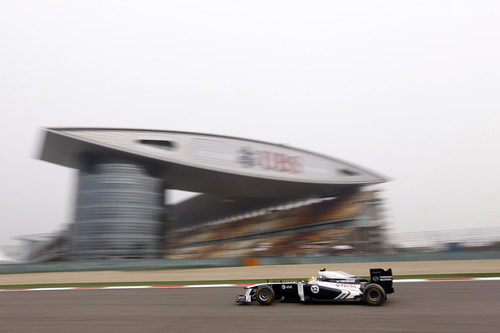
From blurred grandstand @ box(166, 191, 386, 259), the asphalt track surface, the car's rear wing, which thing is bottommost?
the asphalt track surface

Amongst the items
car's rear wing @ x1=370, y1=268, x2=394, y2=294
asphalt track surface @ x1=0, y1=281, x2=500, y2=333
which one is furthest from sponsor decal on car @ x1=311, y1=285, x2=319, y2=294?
car's rear wing @ x1=370, y1=268, x2=394, y2=294

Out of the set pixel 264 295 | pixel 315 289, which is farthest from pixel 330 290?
pixel 264 295

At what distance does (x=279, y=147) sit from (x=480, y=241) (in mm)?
20961

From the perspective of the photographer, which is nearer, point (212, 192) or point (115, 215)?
point (115, 215)

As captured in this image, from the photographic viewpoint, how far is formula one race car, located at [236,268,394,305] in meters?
7.59

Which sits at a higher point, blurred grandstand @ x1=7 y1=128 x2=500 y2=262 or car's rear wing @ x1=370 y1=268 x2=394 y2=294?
blurred grandstand @ x1=7 y1=128 x2=500 y2=262

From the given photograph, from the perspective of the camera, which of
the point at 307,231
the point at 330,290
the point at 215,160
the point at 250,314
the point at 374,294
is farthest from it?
the point at 307,231

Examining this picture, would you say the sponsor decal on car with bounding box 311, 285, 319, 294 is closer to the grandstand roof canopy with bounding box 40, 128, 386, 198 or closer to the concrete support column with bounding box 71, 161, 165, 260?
the concrete support column with bounding box 71, 161, 165, 260

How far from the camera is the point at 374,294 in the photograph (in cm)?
753

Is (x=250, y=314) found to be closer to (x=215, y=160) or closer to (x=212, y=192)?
(x=215, y=160)

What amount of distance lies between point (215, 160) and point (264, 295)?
89.7ft

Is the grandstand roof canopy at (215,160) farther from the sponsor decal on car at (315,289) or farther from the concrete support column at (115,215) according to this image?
the sponsor decal on car at (315,289)

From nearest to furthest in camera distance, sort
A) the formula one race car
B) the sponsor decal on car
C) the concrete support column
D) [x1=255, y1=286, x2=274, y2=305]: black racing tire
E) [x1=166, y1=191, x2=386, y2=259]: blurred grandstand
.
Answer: the formula one race car < the sponsor decal on car < [x1=255, y1=286, x2=274, y2=305]: black racing tire < the concrete support column < [x1=166, y1=191, x2=386, y2=259]: blurred grandstand

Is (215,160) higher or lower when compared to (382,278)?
higher
